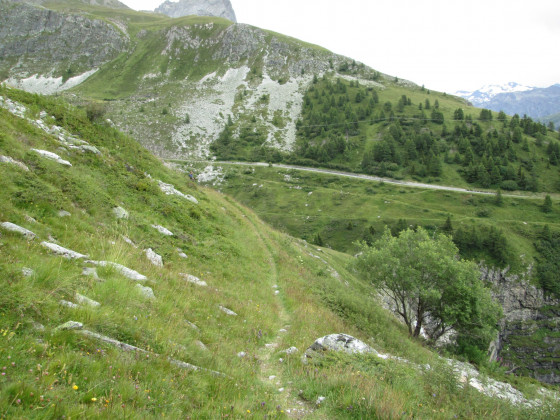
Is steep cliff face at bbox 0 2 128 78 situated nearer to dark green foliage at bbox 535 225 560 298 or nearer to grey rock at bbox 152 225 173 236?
grey rock at bbox 152 225 173 236

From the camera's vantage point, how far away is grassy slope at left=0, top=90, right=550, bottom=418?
12.3 feet

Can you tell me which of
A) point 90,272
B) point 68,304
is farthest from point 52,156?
point 68,304

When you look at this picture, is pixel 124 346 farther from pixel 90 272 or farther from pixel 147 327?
pixel 90 272

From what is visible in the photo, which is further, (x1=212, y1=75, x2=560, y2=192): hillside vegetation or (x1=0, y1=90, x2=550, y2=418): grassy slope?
(x1=212, y1=75, x2=560, y2=192): hillside vegetation

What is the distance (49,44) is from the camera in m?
188

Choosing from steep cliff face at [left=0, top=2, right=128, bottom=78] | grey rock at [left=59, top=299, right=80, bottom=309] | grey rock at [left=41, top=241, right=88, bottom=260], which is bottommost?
grey rock at [left=41, top=241, right=88, bottom=260]

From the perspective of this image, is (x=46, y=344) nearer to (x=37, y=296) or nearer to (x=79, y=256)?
(x=37, y=296)

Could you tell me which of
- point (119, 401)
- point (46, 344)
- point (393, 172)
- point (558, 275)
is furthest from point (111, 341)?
point (393, 172)

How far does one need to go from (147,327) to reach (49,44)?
266m

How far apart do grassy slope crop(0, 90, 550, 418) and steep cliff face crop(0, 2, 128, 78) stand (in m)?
222

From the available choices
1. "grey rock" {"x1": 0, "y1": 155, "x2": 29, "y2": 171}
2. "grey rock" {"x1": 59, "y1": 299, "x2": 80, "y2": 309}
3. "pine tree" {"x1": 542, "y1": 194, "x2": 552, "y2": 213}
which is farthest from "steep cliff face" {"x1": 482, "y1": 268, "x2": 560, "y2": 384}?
"grey rock" {"x1": 0, "y1": 155, "x2": 29, "y2": 171}

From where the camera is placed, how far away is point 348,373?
647cm

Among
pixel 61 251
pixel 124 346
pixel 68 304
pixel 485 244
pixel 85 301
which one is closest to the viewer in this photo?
pixel 124 346

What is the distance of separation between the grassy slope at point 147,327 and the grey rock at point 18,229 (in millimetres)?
263
